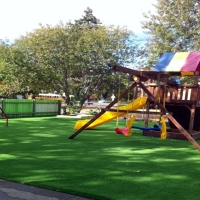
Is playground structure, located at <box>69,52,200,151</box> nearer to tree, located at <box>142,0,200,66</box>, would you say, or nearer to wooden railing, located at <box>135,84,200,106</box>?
wooden railing, located at <box>135,84,200,106</box>

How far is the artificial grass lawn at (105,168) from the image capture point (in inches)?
184

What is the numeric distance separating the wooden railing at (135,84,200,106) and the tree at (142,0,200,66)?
42.2ft

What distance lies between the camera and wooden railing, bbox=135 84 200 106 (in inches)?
459

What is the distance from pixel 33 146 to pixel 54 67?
16.8 metres

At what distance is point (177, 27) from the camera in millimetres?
24688

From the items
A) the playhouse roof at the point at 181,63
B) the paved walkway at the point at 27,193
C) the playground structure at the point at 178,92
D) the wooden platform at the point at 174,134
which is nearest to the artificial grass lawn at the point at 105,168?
the paved walkway at the point at 27,193

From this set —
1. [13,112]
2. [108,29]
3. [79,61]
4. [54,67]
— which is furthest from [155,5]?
[13,112]

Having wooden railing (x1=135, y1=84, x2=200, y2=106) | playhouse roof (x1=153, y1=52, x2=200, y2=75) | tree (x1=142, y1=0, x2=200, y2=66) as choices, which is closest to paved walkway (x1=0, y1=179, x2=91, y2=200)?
wooden railing (x1=135, y1=84, x2=200, y2=106)

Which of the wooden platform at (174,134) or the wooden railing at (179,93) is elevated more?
the wooden railing at (179,93)

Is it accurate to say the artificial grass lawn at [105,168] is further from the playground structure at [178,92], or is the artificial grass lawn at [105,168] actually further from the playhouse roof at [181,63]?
the playhouse roof at [181,63]

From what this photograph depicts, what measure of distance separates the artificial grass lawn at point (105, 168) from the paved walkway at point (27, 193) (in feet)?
0.49

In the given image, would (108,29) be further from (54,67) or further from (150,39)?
(54,67)

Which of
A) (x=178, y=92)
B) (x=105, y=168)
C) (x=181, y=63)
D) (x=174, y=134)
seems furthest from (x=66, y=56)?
(x=105, y=168)

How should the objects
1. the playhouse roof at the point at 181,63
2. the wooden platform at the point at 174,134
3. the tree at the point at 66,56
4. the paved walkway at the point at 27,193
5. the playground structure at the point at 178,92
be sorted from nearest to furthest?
the paved walkway at the point at 27,193
the wooden platform at the point at 174,134
the playground structure at the point at 178,92
the playhouse roof at the point at 181,63
the tree at the point at 66,56
